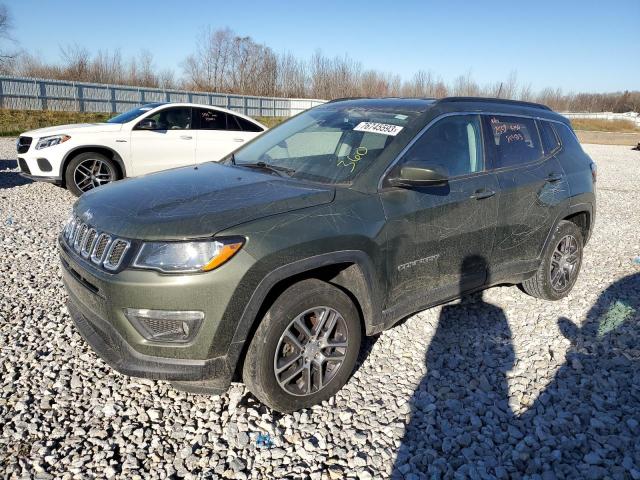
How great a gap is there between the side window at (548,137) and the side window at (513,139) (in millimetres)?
86

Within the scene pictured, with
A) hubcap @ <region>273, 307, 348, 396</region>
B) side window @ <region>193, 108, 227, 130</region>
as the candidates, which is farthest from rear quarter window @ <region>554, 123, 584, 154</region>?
side window @ <region>193, 108, 227, 130</region>

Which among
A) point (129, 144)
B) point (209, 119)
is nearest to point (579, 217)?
point (209, 119)

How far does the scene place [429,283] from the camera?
11.0ft

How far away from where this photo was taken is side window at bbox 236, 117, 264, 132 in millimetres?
9516

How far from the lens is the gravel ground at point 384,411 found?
2541 millimetres

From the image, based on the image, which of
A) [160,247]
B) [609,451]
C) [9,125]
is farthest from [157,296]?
[9,125]

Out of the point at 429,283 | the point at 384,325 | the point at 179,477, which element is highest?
the point at 429,283

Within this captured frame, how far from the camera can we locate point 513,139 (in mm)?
4082

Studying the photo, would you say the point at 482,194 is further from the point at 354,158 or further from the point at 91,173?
the point at 91,173

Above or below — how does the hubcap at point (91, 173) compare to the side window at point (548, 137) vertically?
below

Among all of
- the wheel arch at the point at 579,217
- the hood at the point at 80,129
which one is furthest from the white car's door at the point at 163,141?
the wheel arch at the point at 579,217

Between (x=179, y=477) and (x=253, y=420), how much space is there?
541 millimetres

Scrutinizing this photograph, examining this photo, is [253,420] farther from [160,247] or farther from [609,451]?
[609,451]

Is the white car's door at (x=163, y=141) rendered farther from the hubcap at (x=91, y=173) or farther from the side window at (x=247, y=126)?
the side window at (x=247, y=126)
